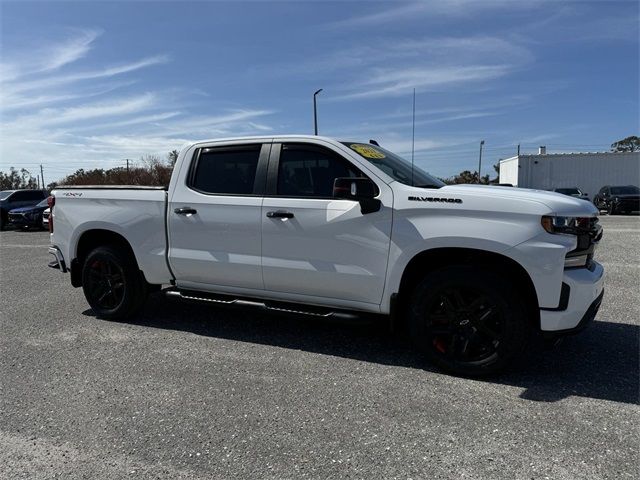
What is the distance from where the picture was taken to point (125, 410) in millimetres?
3375

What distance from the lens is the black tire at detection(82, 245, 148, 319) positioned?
17.7ft

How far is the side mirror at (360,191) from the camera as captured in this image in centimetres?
393

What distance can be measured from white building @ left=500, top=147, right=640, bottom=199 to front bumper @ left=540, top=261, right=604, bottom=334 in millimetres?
31034

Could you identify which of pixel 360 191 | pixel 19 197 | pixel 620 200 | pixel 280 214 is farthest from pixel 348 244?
pixel 620 200

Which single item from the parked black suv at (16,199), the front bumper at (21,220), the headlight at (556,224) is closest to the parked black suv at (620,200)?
the headlight at (556,224)

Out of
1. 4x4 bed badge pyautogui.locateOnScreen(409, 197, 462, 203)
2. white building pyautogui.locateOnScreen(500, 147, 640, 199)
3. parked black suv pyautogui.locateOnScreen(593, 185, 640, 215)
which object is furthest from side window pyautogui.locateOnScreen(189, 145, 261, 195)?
white building pyautogui.locateOnScreen(500, 147, 640, 199)

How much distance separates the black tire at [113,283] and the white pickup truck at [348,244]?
0.01 meters

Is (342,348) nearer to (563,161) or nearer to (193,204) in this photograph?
(193,204)

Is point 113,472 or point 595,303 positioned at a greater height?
point 595,303

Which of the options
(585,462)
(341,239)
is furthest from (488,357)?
(341,239)

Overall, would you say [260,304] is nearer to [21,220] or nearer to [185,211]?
[185,211]

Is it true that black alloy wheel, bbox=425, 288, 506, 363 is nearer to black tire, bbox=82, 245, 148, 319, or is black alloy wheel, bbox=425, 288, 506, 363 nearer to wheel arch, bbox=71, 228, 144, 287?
black tire, bbox=82, 245, 148, 319

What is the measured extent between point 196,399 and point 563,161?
34.6 meters

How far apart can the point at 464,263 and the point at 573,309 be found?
2.68ft
